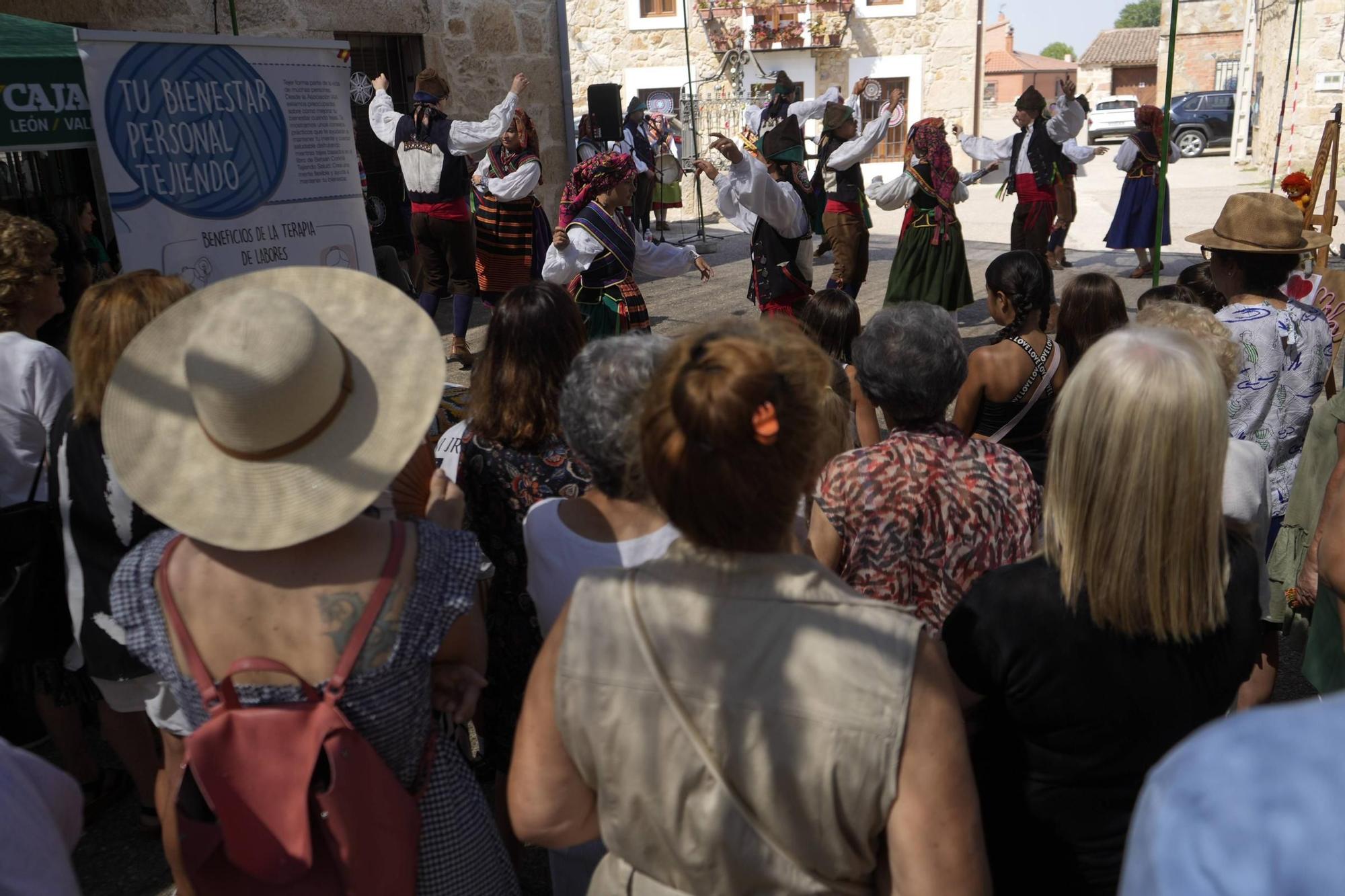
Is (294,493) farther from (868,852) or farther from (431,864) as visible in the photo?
(868,852)

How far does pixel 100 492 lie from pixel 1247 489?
2432 millimetres

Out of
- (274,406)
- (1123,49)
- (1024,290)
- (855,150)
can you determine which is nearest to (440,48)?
(855,150)

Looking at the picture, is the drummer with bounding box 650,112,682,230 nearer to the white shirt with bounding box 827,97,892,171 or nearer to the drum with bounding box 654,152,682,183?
the drum with bounding box 654,152,682,183

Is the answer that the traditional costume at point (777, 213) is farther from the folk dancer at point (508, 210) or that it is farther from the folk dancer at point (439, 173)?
the folk dancer at point (439, 173)

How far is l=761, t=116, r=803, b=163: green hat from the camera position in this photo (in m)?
6.41

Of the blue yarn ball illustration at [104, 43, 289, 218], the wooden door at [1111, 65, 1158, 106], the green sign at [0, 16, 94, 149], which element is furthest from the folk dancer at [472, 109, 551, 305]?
the wooden door at [1111, 65, 1158, 106]

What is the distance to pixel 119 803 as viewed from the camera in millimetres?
2957

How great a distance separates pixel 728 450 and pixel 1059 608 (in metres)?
0.62

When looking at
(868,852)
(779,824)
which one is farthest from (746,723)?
(868,852)

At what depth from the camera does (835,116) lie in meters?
7.77

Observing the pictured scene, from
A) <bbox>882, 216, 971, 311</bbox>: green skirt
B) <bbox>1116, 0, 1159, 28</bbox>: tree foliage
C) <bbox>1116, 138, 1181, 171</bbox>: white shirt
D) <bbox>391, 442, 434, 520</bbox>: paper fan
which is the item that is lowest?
<bbox>882, 216, 971, 311</bbox>: green skirt

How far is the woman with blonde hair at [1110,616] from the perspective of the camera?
143 cm

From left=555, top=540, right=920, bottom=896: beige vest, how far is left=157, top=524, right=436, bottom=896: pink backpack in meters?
0.35

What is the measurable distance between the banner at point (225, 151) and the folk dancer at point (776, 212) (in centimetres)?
207
